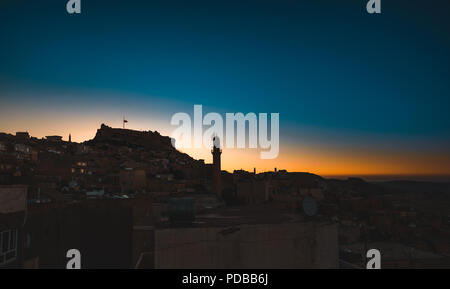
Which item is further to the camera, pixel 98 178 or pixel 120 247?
pixel 98 178

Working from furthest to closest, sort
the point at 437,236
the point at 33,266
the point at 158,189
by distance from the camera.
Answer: the point at 158,189, the point at 437,236, the point at 33,266

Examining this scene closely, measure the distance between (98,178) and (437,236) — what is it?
66.4m

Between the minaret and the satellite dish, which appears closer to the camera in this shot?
the satellite dish

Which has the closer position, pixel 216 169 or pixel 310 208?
pixel 310 208

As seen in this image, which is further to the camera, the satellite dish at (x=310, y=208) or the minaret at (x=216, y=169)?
the minaret at (x=216, y=169)

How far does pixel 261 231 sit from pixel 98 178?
62.0m
